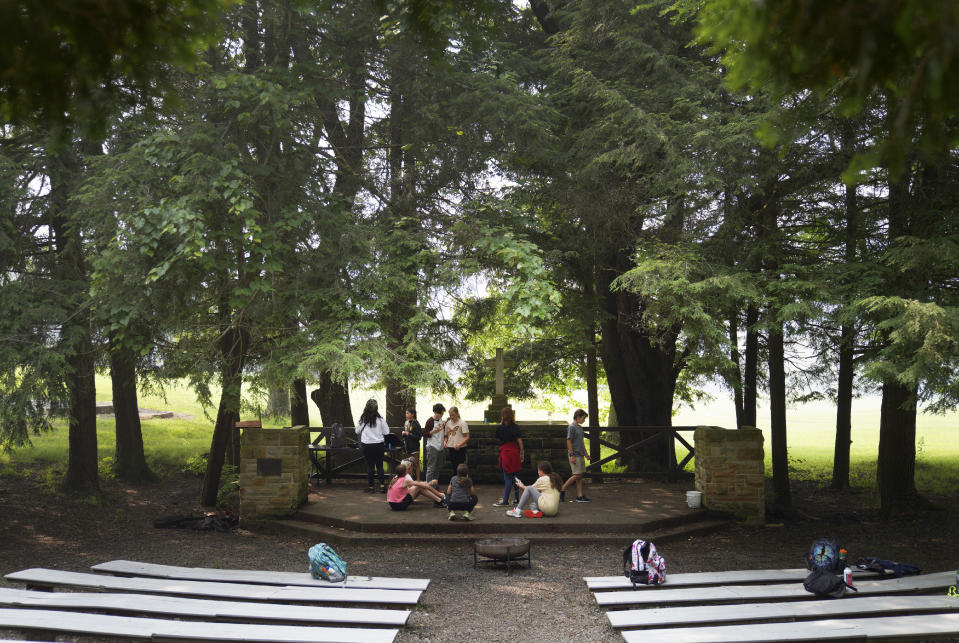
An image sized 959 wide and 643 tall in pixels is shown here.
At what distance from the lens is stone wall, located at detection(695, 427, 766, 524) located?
11820 millimetres

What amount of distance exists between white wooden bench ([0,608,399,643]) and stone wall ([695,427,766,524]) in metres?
7.43

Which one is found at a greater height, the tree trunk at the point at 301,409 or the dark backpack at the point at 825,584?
the tree trunk at the point at 301,409

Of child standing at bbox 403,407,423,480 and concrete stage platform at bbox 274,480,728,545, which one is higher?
child standing at bbox 403,407,423,480

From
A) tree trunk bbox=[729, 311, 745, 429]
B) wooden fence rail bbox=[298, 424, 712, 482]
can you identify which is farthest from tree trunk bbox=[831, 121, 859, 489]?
wooden fence rail bbox=[298, 424, 712, 482]

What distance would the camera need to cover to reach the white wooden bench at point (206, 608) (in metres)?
6.41

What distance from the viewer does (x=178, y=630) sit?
5.91 meters

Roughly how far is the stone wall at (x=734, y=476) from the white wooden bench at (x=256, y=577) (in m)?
5.89

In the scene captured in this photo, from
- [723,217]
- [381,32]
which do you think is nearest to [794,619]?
[723,217]

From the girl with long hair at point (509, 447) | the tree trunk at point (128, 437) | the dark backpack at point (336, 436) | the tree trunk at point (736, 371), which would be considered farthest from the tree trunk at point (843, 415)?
the tree trunk at point (128, 437)

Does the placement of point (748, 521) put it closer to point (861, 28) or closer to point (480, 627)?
point (480, 627)

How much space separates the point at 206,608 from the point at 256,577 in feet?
5.07

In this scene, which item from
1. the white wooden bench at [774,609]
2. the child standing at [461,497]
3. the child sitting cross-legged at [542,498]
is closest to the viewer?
the white wooden bench at [774,609]

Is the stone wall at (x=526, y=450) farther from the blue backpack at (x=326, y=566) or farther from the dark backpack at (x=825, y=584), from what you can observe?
the dark backpack at (x=825, y=584)

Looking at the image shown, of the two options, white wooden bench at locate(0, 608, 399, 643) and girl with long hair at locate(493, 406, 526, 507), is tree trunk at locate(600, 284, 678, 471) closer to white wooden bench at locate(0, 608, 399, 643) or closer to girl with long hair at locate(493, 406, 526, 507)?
girl with long hair at locate(493, 406, 526, 507)
